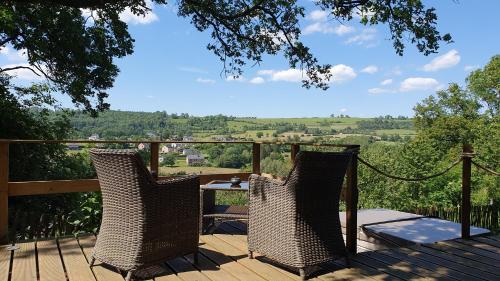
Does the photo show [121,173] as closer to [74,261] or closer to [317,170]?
[74,261]

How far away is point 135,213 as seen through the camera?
2.80m

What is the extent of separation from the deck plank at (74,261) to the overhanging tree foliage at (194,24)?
301 cm

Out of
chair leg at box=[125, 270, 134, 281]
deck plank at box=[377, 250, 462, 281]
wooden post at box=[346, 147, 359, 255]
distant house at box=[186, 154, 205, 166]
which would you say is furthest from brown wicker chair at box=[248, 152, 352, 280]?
distant house at box=[186, 154, 205, 166]

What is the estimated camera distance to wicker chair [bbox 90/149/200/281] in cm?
276

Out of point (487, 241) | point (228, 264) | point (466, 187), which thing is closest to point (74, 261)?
point (228, 264)

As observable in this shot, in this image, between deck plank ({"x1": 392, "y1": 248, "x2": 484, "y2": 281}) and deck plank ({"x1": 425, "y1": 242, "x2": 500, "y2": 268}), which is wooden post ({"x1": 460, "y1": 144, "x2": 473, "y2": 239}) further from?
deck plank ({"x1": 392, "y1": 248, "x2": 484, "y2": 281})

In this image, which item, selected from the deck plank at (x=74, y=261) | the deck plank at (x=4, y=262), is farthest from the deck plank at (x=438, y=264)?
the deck plank at (x=4, y=262)

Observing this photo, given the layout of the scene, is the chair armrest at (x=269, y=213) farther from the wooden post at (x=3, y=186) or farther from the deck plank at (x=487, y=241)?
the deck plank at (x=487, y=241)

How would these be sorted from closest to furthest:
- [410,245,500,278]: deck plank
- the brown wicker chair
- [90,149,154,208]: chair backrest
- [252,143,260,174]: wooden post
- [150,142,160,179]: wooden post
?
[90,149,154,208]: chair backrest → the brown wicker chair → [410,245,500,278]: deck plank → [150,142,160,179]: wooden post → [252,143,260,174]: wooden post

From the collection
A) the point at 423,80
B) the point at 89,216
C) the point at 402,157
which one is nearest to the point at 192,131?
the point at 402,157

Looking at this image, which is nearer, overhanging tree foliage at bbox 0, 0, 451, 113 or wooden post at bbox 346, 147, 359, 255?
wooden post at bbox 346, 147, 359, 255

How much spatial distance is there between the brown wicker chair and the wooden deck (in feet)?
0.49

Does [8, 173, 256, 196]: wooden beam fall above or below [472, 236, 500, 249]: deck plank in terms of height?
above

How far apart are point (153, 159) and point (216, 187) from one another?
0.85 m
